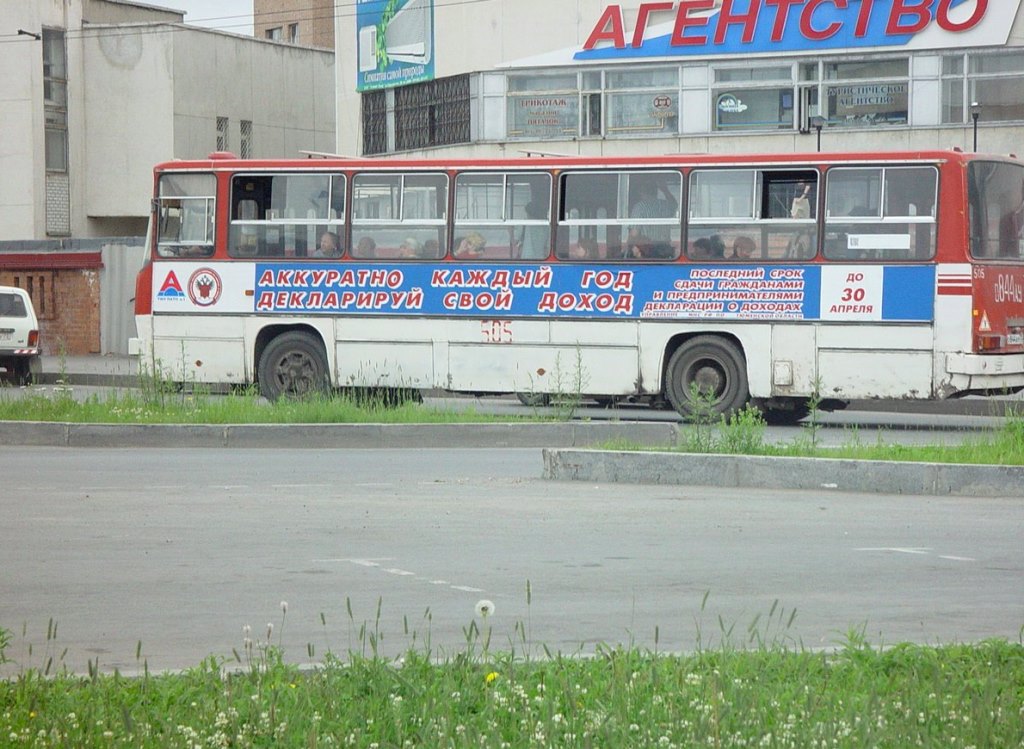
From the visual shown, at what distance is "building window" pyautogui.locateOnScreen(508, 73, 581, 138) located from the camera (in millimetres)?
38094

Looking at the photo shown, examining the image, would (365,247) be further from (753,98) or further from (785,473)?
(753,98)

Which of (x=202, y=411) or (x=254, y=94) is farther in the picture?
(x=254, y=94)

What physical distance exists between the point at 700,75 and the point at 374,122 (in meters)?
10.2

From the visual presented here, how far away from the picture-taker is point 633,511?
10.8 meters

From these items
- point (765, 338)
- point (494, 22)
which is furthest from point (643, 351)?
point (494, 22)

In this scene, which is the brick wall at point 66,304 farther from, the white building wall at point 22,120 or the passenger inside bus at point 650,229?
the passenger inside bus at point 650,229

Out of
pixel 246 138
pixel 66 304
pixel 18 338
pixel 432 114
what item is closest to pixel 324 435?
pixel 18 338

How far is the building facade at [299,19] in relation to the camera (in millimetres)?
71688

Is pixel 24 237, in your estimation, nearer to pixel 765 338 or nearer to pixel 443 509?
pixel 765 338

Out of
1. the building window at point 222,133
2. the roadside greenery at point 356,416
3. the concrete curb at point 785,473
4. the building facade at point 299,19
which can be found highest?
the building facade at point 299,19

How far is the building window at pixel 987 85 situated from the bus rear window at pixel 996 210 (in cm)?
1560

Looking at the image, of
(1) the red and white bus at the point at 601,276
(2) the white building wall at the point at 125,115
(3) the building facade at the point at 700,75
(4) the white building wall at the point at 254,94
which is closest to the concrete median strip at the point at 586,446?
(1) the red and white bus at the point at 601,276

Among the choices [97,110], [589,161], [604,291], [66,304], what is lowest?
[604,291]

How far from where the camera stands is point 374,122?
141ft
